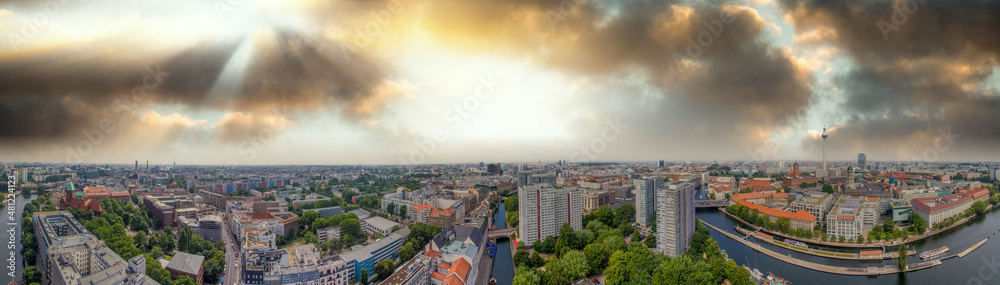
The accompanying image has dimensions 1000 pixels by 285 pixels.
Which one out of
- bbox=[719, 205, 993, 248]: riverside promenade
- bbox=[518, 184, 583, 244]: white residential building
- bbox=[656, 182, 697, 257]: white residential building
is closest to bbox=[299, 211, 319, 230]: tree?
bbox=[518, 184, 583, 244]: white residential building

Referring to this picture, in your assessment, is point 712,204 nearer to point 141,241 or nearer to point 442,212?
point 442,212

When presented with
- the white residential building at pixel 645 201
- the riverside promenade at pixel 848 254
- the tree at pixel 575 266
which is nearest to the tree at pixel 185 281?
the tree at pixel 575 266

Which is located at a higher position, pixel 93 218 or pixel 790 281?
pixel 93 218

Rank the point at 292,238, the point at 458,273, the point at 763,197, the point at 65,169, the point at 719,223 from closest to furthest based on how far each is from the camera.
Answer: the point at 458,273
the point at 292,238
the point at 719,223
the point at 763,197
the point at 65,169

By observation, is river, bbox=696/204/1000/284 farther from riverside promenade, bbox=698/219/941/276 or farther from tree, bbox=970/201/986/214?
tree, bbox=970/201/986/214

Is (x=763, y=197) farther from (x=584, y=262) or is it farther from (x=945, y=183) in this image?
(x=584, y=262)

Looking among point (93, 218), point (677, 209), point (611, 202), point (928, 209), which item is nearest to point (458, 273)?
point (677, 209)

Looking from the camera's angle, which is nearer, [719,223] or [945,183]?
[719,223]

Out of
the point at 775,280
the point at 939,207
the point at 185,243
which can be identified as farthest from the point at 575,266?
the point at 939,207

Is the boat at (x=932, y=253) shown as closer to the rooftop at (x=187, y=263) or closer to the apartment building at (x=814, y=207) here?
the apartment building at (x=814, y=207)
